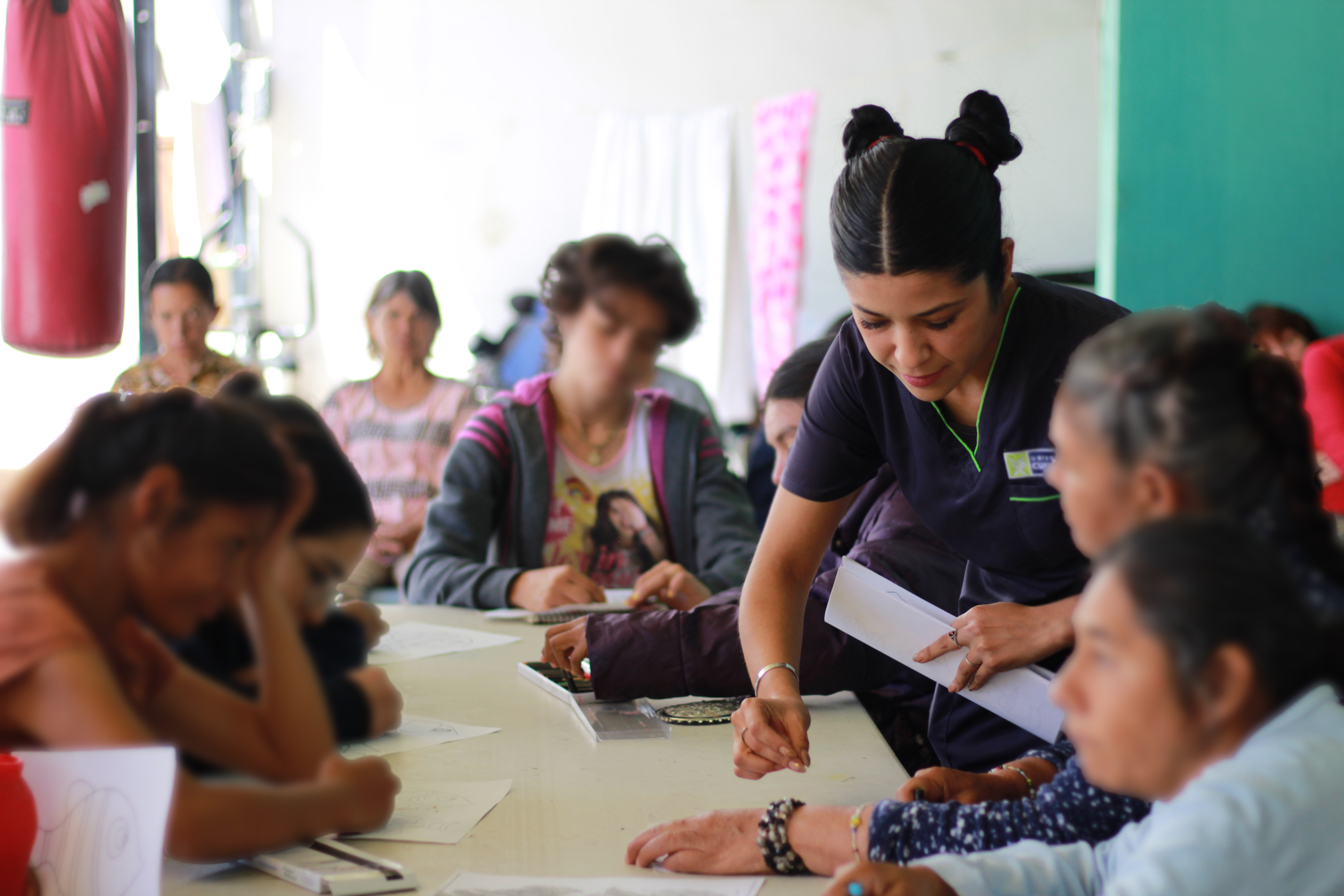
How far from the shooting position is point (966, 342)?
880 millimetres

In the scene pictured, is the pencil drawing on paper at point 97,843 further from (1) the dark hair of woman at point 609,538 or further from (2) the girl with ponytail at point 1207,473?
(1) the dark hair of woman at point 609,538

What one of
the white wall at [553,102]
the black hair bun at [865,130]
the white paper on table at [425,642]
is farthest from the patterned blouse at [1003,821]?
the white wall at [553,102]

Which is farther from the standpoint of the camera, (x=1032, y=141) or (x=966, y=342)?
(x=1032, y=141)

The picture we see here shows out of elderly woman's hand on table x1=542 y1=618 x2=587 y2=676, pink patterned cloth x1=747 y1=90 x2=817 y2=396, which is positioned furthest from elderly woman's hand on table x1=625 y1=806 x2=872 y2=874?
pink patterned cloth x1=747 y1=90 x2=817 y2=396

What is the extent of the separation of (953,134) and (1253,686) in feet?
2.27

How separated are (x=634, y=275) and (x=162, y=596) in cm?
16

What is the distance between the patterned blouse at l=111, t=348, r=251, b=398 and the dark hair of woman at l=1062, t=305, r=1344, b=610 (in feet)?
1.75

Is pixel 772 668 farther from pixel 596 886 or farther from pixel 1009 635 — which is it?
pixel 596 886

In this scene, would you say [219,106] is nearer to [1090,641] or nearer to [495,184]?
[495,184]

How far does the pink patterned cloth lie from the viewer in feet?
11.8

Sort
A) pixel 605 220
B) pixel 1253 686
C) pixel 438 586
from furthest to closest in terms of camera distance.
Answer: pixel 605 220 → pixel 438 586 → pixel 1253 686

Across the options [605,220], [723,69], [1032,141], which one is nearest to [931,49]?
[1032,141]

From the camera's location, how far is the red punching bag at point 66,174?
1.86 ft

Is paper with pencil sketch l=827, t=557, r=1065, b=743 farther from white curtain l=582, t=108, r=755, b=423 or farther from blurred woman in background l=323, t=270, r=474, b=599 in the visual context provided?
white curtain l=582, t=108, r=755, b=423
